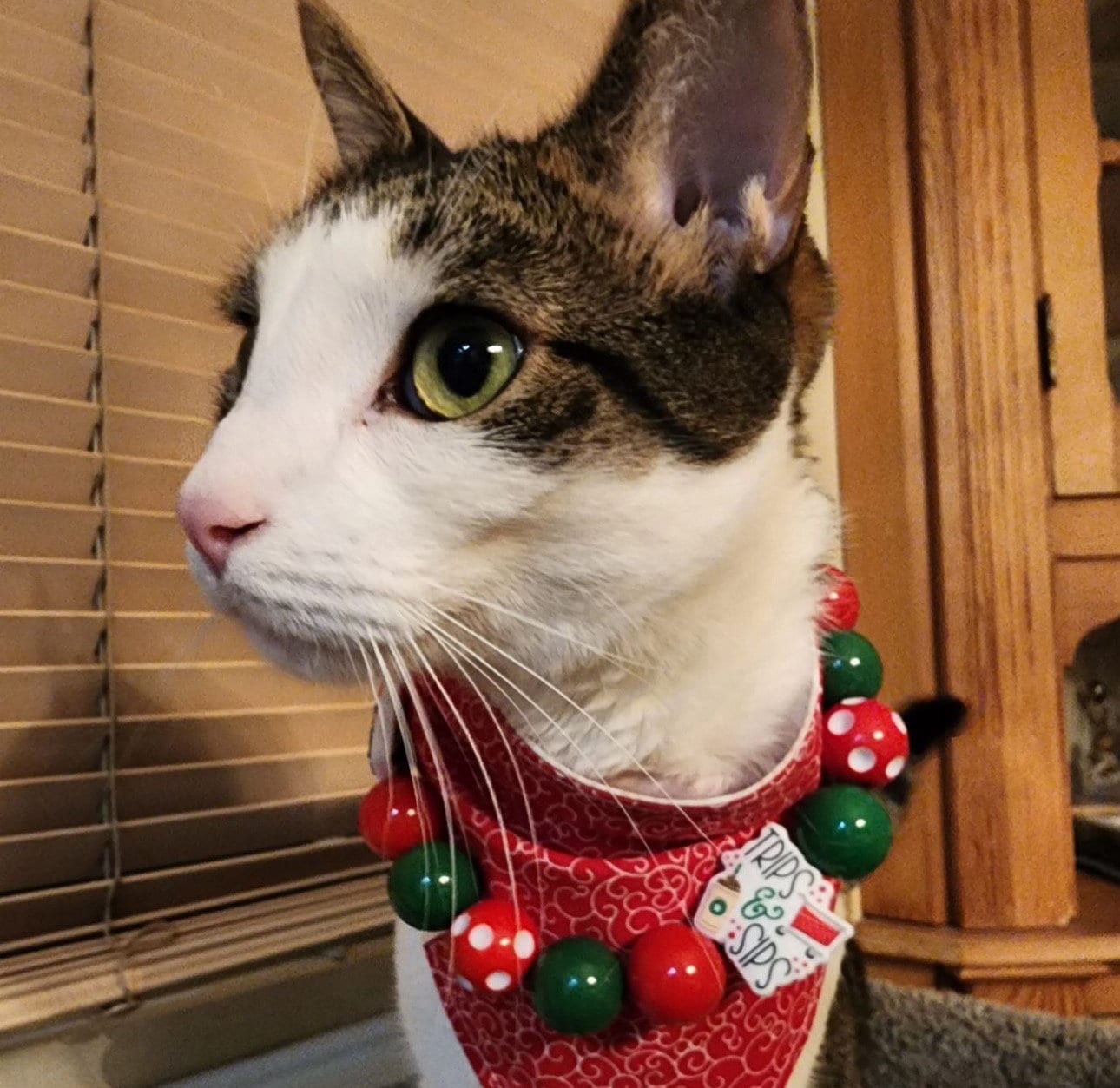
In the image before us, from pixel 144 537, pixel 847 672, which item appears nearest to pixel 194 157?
pixel 144 537

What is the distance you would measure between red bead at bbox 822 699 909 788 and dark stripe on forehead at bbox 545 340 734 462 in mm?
239

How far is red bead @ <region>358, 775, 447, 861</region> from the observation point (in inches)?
25.5

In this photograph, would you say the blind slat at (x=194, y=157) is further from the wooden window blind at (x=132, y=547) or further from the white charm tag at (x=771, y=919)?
the white charm tag at (x=771, y=919)

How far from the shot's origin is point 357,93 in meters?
0.73

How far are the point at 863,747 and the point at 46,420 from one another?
0.67m

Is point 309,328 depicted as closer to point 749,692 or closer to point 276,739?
point 749,692

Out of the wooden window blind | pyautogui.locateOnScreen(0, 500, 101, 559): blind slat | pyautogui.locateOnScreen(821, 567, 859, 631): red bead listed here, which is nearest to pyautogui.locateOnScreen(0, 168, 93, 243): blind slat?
the wooden window blind

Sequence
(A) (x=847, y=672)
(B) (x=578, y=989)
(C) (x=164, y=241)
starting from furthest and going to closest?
(C) (x=164, y=241) < (A) (x=847, y=672) < (B) (x=578, y=989)

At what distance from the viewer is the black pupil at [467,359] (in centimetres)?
51

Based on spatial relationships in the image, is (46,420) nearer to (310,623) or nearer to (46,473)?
(46,473)

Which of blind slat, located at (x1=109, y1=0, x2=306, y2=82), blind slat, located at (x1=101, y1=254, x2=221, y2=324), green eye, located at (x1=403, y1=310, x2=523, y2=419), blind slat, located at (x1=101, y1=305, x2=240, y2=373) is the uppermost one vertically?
blind slat, located at (x1=109, y1=0, x2=306, y2=82)

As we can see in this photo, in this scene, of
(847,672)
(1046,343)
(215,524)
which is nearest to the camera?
(215,524)

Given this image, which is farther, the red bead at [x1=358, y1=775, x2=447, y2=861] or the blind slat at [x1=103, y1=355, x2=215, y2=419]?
the blind slat at [x1=103, y1=355, x2=215, y2=419]

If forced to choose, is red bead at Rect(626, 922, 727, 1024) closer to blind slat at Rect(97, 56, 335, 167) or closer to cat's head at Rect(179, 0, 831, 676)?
cat's head at Rect(179, 0, 831, 676)
